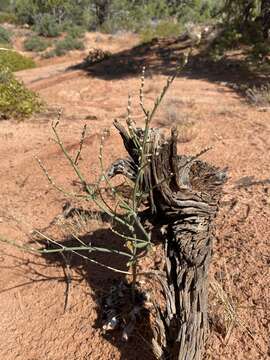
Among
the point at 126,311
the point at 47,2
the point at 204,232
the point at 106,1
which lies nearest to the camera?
the point at 204,232

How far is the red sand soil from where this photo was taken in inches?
117

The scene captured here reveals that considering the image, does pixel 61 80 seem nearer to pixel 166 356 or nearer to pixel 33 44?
pixel 33 44

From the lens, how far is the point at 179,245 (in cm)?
288

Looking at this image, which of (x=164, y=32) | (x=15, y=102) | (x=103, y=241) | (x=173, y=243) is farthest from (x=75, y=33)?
(x=173, y=243)

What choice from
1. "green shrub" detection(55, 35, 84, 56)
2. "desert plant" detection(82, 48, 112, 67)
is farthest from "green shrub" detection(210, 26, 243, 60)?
"green shrub" detection(55, 35, 84, 56)

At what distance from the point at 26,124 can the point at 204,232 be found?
5.88 meters

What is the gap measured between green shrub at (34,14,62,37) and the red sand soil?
20.1m

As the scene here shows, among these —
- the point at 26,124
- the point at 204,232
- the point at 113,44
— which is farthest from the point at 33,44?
the point at 204,232

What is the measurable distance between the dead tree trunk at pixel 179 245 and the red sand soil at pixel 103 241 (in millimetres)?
274

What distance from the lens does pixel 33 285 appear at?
3.64m

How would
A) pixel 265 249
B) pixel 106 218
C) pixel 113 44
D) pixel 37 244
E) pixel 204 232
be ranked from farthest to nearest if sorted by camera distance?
pixel 113 44
pixel 106 218
pixel 37 244
pixel 265 249
pixel 204 232

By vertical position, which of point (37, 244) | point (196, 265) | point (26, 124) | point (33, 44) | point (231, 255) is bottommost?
point (33, 44)

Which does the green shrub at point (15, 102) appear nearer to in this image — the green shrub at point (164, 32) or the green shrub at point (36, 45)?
the green shrub at point (164, 32)

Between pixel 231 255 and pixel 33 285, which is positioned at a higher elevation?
pixel 231 255
